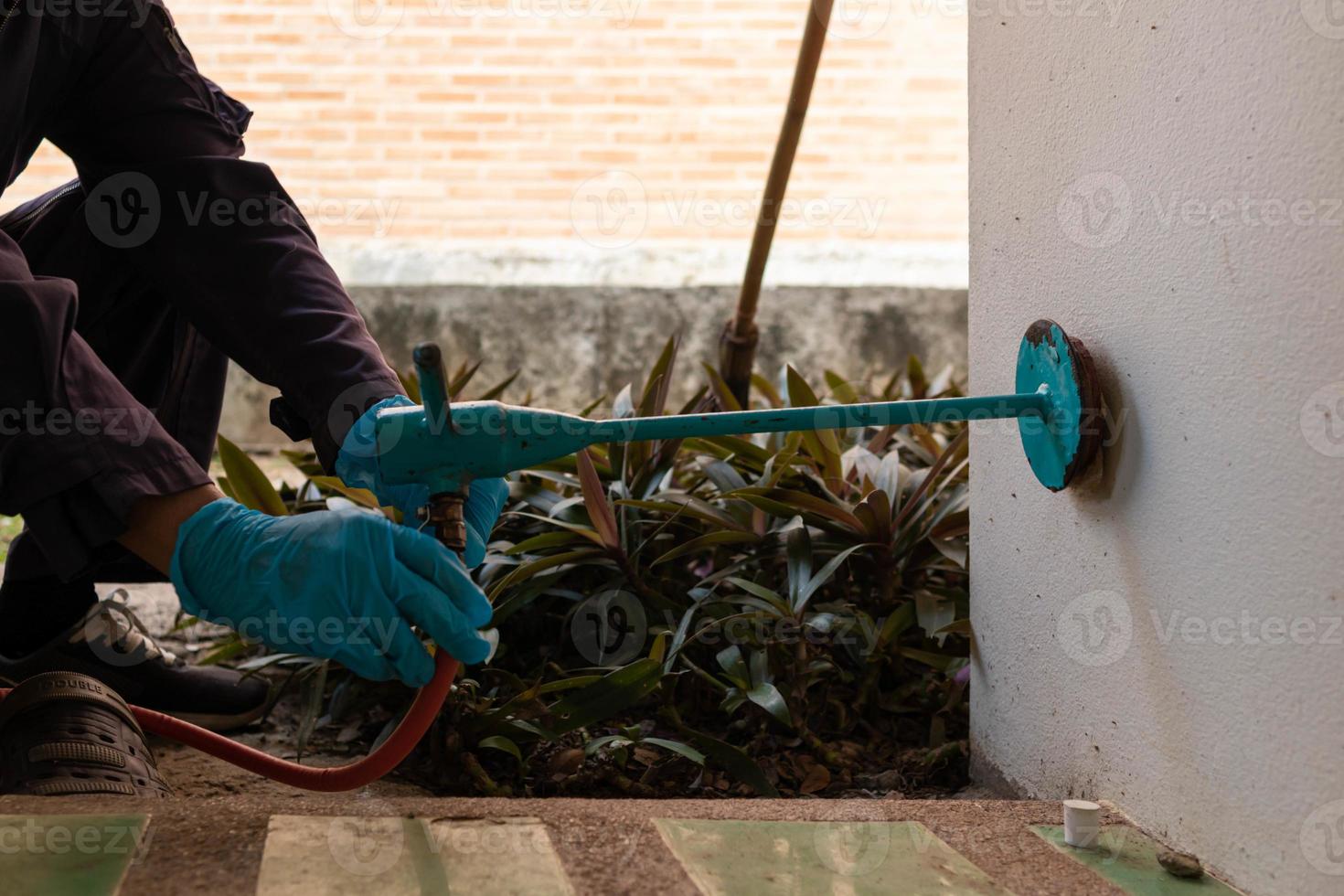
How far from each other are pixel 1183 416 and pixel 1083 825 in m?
0.40

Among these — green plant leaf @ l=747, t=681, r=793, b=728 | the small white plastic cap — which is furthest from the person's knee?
the small white plastic cap

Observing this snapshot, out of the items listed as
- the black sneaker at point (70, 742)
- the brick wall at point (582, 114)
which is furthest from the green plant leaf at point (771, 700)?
the brick wall at point (582, 114)

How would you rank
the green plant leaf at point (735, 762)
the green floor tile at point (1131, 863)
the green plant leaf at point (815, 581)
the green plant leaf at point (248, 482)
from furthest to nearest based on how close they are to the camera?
the green plant leaf at point (248, 482) < the green plant leaf at point (815, 581) < the green plant leaf at point (735, 762) < the green floor tile at point (1131, 863)

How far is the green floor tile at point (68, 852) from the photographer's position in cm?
91

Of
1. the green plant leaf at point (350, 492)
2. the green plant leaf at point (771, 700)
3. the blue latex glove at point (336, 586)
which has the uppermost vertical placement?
the blue latex glove at point (336, 586)

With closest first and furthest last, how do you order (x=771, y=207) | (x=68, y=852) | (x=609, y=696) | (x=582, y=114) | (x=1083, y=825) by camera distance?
(x=68, y=852)
(x=1083, y=825)
(x=609, y=696)
(x=771, y=207)
(x=582, y=114)

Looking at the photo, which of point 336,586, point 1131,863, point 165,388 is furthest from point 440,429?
point 165,388

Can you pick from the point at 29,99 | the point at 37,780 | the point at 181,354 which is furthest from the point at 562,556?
the point at 29,99

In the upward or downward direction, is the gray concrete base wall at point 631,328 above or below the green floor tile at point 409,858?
above

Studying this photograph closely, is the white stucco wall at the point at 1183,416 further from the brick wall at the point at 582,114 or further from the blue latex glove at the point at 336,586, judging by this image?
the brick wall at the point at 582,114

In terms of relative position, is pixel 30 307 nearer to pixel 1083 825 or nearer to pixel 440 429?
pixel 440 429

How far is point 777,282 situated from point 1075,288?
8.22 feet

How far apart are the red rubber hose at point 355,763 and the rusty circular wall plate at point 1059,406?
2.18ft

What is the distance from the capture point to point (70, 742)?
4.05 feet
